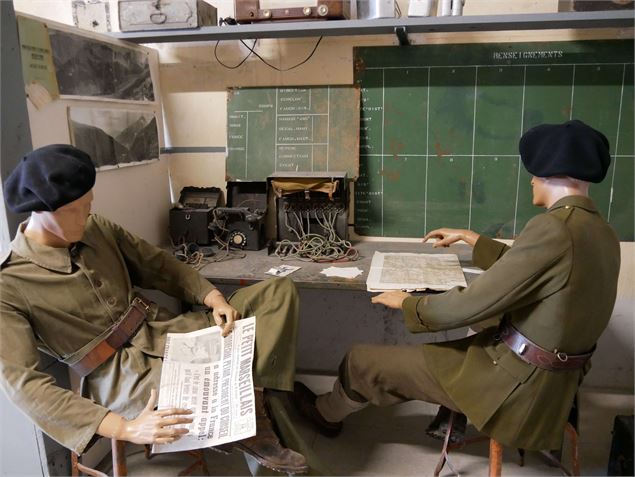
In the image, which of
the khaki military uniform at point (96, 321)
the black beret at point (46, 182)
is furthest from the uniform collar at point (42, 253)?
the black beret at point (46, 182)

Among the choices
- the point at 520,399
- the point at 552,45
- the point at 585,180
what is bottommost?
the point at 520,399

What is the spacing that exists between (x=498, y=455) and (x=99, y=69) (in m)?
2.09

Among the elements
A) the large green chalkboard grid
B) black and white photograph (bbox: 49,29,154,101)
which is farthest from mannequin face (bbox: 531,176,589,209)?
black and white photograph (bbox: 49,29,154,101)

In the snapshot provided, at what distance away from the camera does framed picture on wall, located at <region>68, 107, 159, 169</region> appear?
2057 mm

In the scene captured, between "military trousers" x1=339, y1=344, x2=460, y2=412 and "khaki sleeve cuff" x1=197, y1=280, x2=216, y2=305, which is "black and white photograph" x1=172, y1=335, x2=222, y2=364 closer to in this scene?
"khaki sleeve cuff" x1=197, y1=280, x2=216, y2=305

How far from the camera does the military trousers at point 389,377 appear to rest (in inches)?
73.5

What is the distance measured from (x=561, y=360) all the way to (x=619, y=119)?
52.9 inches

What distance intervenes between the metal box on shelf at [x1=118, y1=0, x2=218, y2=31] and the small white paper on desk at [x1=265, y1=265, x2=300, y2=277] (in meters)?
1.10

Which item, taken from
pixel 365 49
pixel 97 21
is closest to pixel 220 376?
pixel 365 49

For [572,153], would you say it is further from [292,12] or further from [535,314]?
[292,12]

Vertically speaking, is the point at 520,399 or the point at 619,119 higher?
the point at 619,119

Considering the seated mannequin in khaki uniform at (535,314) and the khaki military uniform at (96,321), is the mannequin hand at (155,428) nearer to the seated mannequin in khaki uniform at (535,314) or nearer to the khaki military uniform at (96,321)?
the khaki military uniform at (96,321)

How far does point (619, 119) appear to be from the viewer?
240 cm

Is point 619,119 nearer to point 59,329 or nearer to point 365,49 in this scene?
point 365,49
